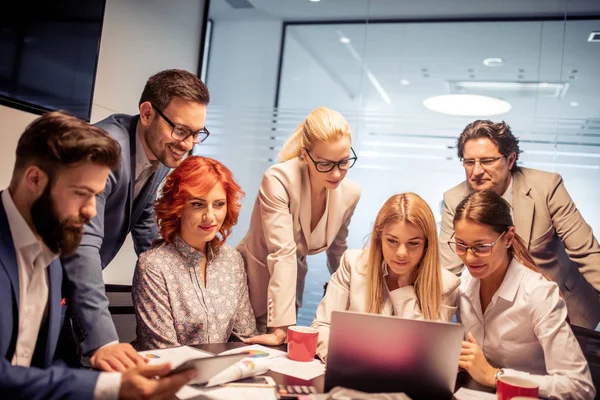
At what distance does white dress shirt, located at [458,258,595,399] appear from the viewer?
1.56 meters

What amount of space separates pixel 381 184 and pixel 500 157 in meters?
1.32

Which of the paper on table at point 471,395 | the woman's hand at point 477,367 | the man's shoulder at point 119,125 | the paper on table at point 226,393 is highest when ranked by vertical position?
the man's shoulder at point 119,125

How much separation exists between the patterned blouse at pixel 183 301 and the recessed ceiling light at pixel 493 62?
2.74 meters

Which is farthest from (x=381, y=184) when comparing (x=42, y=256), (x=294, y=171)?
(x=42, y=256)

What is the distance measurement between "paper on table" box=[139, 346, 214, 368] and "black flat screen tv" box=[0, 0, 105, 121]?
1.62 m

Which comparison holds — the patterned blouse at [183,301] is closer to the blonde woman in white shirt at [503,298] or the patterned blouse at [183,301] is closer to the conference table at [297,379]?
the conference table at [297,379]

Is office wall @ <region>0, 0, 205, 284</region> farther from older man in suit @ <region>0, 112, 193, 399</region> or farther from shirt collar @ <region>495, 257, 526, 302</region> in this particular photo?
shirt collar @ <region>495, 257, 526, 302</region>

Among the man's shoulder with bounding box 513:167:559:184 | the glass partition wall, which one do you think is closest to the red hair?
the man's shoulder with bounding box 513:167:559:184

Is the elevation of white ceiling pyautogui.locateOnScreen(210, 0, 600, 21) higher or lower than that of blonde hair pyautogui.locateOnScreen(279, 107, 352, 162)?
higher

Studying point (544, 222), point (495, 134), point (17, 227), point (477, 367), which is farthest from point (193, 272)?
point (544, 222)

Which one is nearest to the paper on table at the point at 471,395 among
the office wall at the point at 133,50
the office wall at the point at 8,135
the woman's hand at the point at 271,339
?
the woman's hand at the point at 271,339

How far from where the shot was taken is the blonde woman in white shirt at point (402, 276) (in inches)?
71.6

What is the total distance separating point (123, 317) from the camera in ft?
8.09

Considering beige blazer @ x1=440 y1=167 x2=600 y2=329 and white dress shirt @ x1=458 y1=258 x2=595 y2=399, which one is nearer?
white dress shirt @ x1=458 y1=258 x2=595 y2=399
